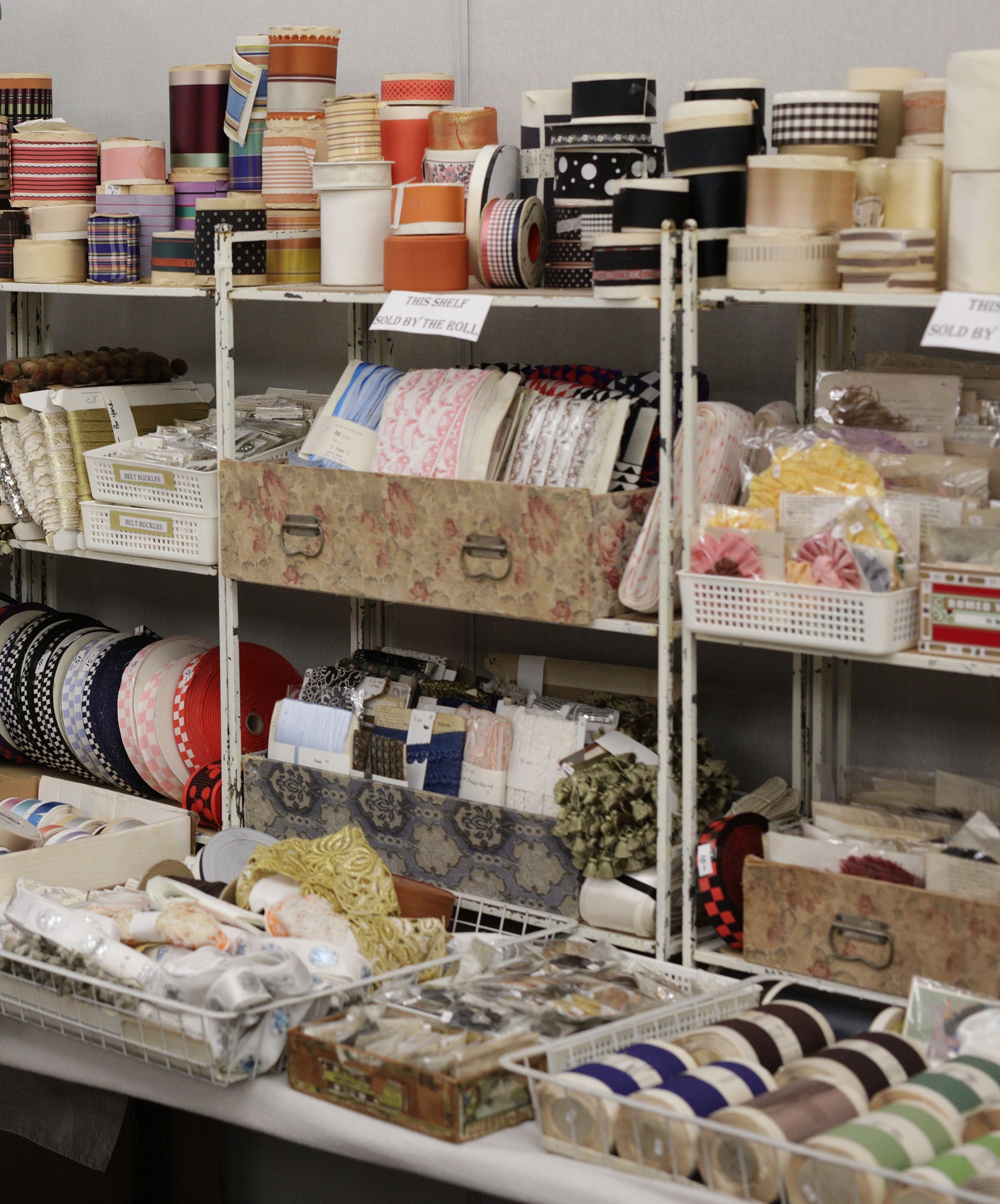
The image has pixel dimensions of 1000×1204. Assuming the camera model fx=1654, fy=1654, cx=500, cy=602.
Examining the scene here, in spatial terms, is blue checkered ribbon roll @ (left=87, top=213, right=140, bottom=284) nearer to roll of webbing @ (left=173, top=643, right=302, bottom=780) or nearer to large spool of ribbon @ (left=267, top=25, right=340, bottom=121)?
large spool of ribbon @ (left=267, top=25, right=340, bottom=121)

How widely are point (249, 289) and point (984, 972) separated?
1518 millimetres

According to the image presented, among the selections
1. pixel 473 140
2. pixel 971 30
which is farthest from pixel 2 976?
pixel 971 30

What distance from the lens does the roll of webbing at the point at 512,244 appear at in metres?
2.38

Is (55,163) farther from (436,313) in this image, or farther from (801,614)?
(801,614)

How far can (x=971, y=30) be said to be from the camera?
2385 mm

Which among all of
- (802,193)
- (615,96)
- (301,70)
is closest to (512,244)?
(615,96)

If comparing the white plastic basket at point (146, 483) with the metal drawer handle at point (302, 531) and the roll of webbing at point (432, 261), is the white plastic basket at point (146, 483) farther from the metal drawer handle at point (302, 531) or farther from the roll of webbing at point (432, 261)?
the roll of webbing at point (432, 261)

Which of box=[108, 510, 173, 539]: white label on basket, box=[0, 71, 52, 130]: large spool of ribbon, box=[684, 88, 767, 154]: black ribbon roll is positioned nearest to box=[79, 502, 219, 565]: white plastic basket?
box=[108, 510, 173, 539]: white label on basket

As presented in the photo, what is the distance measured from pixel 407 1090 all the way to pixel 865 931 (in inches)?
24.6

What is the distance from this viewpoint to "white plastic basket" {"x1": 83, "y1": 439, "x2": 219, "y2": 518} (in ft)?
9.02

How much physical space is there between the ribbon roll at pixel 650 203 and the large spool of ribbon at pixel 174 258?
96 centimetres

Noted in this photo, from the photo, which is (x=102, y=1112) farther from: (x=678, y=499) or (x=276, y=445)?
(x=678, y=499)

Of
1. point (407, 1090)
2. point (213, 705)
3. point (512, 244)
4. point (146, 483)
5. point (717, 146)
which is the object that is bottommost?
point (407, 1090)

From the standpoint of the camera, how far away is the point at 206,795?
2877 mm
